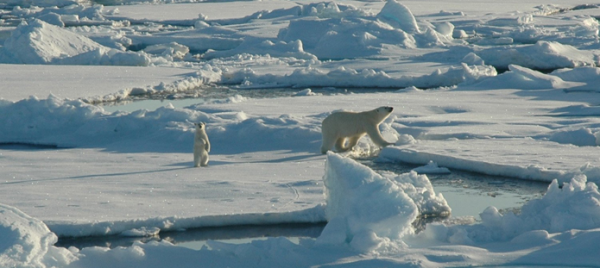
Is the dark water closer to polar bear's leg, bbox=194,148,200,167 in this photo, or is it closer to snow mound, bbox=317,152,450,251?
snow mound, bbox=317,152,450,251

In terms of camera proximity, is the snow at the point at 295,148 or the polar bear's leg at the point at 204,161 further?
the polar bear's leg at the point at 204,161

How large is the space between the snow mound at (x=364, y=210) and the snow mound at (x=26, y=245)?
4.87ft

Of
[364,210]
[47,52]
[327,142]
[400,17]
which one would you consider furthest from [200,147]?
[400,17]

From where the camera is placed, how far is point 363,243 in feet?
14.8

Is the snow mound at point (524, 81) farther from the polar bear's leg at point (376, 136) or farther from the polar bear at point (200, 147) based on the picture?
the polar bear at point (200, 147)

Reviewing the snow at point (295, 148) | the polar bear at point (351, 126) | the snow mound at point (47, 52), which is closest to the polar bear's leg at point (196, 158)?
the snow at point (295, 148)

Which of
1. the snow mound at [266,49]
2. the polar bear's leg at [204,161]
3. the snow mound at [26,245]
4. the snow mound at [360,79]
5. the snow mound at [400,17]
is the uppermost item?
the snow mound at [26,245]

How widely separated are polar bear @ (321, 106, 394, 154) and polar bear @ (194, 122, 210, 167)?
1308 millimetres

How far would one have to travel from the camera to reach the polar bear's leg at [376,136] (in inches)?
312

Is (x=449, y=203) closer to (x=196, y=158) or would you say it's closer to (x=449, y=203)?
(x=449, y=203)

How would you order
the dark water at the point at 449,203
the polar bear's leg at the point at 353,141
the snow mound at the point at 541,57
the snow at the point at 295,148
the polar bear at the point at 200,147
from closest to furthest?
the snow at the point at 295,148
the dark water at the point at 449,203
the polar bear at the point at 200,147
the polar bear's leg at the point at 353,141
the snow mound at the point at 541,57

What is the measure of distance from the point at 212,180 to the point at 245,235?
1.36m

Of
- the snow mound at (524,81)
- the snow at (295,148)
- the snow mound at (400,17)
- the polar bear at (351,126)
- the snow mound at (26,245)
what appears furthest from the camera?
the snow mound at (400,17)

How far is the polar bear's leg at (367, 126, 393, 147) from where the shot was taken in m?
7.93
